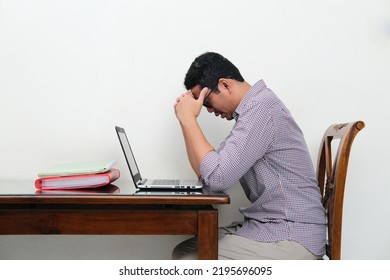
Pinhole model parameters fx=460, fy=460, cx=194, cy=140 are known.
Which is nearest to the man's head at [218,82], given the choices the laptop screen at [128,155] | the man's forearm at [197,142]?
the man's forearm at [197,142]

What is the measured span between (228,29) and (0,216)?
3.71 feet

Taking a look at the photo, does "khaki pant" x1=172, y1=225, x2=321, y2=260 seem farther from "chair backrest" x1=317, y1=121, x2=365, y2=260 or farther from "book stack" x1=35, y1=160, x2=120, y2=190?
"book stack" x1=35, y1=160, x2=120, y2=190

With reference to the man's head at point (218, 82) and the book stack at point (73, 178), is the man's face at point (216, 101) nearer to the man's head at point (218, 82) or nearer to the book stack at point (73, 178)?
the man's head at point (218, 82)

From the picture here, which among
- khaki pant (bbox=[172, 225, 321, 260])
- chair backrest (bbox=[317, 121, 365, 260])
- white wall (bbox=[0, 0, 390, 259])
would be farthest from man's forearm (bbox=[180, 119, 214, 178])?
white wall (bbox=[0, 0, 390, 259])

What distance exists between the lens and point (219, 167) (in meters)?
1.25

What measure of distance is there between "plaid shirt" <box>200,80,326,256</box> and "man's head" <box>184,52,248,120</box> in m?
0.08

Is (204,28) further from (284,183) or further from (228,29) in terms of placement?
(284,183)

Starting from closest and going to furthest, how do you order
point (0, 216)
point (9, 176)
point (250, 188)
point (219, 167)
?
1. point (0, 216)
2. point (219, 167)
3. point (250, 188)
4. point (9, 176)

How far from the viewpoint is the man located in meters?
1.27

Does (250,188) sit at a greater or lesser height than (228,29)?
lesser

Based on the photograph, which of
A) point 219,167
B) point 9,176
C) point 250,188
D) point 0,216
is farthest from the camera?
point 9,176

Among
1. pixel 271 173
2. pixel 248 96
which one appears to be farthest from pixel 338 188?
→ pixel 248 96

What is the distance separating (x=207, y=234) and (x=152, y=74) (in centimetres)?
89
